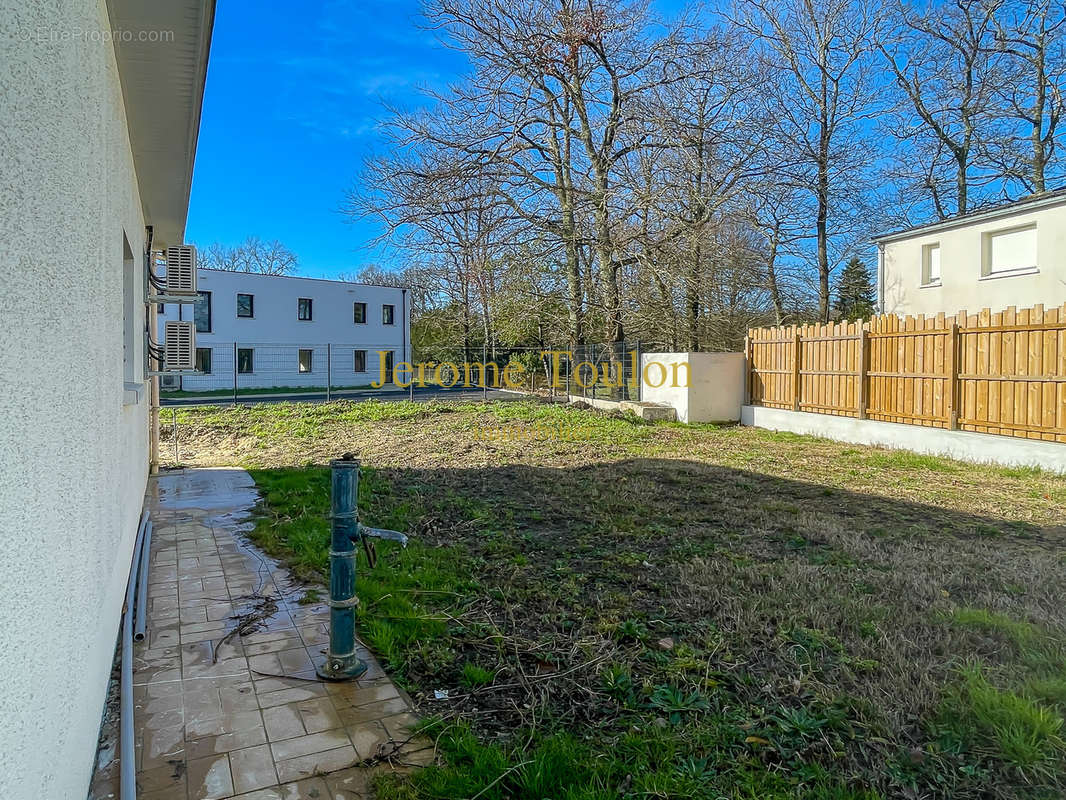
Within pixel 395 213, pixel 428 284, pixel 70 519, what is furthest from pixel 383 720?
pixel 428 284

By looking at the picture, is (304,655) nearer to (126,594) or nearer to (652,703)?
(126,594)

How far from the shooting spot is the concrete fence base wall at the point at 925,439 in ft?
27.2

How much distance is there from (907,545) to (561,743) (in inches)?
149

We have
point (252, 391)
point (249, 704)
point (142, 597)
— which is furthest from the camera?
point (252, 391)

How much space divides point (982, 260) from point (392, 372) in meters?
22.9

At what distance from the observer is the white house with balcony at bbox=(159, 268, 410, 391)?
28719 millimetres

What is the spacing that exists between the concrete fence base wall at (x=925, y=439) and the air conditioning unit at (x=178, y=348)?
9.83m

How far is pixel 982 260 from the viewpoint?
13.6 metres

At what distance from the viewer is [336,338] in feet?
108

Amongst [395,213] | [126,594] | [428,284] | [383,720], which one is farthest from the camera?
[428,284]

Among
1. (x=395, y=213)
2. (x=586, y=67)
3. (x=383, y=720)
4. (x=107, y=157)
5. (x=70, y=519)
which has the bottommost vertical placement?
(x=383, y=720)

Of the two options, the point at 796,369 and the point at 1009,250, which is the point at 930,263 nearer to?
the point at 1009,250

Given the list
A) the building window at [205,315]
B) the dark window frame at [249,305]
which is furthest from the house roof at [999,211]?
the building window at [205,315]

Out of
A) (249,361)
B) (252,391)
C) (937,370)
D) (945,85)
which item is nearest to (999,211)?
(937,370)
